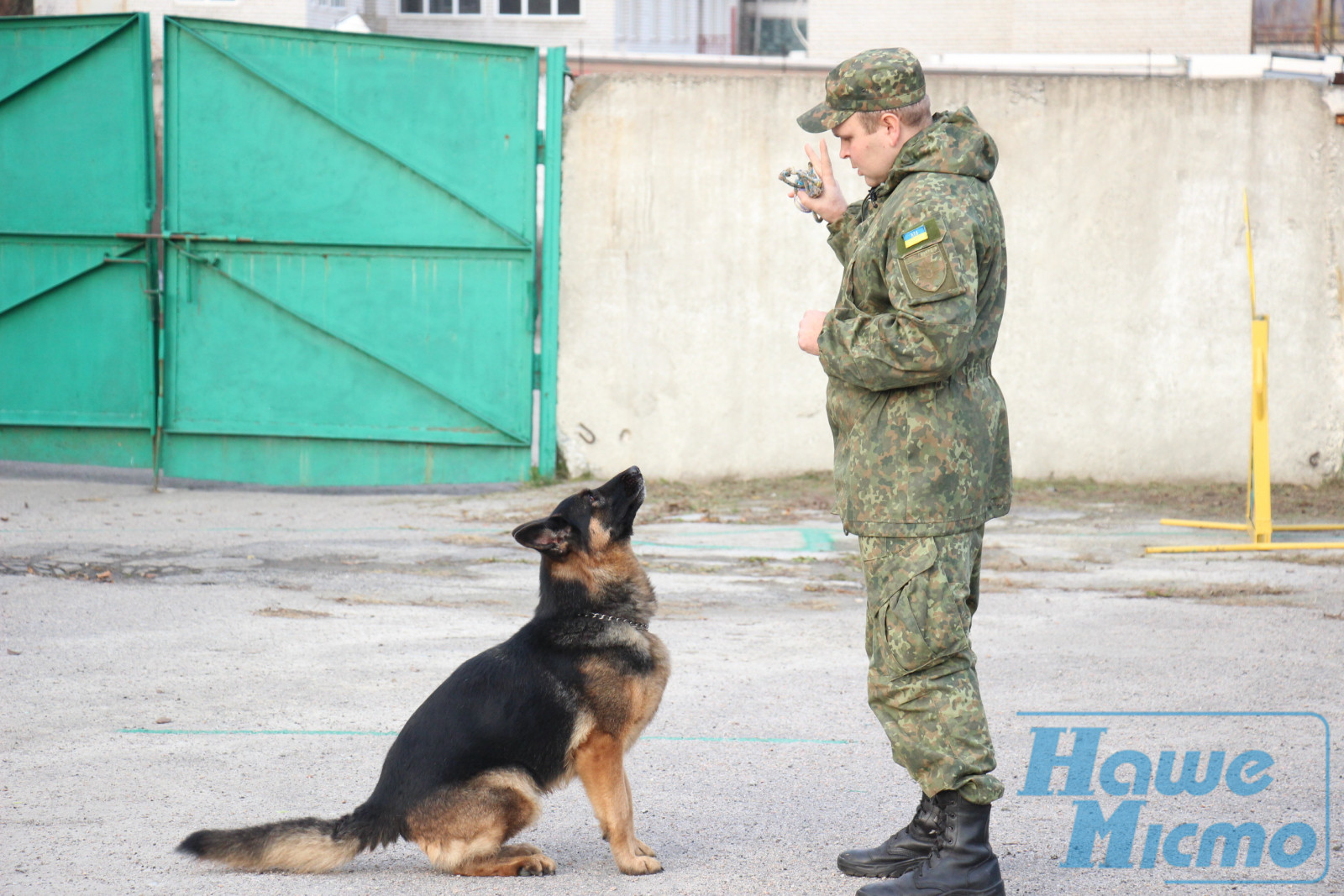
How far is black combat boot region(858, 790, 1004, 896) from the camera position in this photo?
9.78ft

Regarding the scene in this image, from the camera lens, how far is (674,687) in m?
5.05

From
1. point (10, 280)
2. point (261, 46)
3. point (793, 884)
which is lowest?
point (793, 884)

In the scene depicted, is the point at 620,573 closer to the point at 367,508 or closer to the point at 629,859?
the point at 629,859

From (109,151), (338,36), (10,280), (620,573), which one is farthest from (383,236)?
(620,573)

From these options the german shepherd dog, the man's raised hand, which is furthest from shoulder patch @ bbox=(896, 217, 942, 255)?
the german shepherd dog

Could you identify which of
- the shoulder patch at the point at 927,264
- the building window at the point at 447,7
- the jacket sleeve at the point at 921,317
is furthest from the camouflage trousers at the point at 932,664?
the building window at the point at 447,7

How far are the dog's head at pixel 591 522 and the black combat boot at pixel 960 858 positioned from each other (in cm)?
116

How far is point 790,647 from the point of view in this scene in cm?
572

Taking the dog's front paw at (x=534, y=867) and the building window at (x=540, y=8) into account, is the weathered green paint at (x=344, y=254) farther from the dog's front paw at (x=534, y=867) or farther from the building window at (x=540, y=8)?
the building window at (x=540, y=8)

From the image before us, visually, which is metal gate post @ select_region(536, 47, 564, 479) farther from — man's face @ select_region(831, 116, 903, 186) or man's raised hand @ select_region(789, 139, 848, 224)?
man's face @ select_region(831, 116, 903, 186)

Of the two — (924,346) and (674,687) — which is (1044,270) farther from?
(924,346)

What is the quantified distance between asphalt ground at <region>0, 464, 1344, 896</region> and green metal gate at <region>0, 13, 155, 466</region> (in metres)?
1.66

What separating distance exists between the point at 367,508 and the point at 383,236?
2363 mm

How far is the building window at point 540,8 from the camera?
28562 mm
